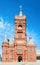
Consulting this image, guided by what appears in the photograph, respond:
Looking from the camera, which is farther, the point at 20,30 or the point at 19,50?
the point at 20,30

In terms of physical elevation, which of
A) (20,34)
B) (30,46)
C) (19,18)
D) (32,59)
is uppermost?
(19,18)

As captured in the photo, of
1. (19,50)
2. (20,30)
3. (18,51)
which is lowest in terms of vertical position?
(18,51)

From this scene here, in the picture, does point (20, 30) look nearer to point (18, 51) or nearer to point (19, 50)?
point (19, 50)

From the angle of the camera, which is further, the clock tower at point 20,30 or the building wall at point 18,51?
the clock tower at point 20,30

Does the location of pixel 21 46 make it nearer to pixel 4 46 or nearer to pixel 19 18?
pixel 4 46

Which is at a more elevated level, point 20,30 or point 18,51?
point 20,30

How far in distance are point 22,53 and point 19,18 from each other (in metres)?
13.7

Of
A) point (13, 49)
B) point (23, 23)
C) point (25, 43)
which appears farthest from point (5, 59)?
point (23, 23)

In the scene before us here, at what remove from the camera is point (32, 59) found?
233ft

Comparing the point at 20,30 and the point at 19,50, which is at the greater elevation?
the point at 20,30

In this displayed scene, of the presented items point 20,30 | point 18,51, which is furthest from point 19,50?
point 20,30

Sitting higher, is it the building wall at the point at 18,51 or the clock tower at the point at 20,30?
A: the clock tower at the point at 20,30

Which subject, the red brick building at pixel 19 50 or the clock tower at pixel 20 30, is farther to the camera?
the clock tower at pixel 20 30

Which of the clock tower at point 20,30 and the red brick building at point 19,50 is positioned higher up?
the clock tower at point 20,30
